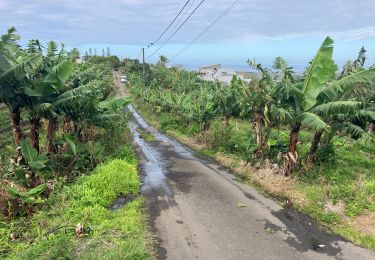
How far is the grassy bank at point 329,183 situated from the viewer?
28.7 ft

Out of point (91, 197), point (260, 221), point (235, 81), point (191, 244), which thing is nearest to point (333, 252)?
point (260, 221)

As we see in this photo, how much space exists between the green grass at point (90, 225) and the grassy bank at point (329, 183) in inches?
160

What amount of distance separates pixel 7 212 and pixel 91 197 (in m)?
2.00

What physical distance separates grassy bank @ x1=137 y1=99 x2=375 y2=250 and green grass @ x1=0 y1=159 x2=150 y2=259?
4.06 m

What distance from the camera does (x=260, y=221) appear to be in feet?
29.2

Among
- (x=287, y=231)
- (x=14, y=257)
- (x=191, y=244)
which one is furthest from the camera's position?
(x=287, y=231)

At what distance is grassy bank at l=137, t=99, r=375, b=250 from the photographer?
345 inches

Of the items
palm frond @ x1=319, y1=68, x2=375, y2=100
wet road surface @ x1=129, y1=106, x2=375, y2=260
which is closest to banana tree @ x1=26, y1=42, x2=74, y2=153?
wet road surface @ x1=129, y1=106, x2=375, y2=260

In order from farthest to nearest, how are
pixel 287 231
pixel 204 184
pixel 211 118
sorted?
pixel 211 118, pixel 204 184, pixel 287 231

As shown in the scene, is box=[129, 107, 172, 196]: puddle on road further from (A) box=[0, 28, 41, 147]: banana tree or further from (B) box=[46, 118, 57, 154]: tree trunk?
(A) box=[0, 28, 41, 147]: banana tree

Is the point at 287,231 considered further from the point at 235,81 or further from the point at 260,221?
the point at 235,81

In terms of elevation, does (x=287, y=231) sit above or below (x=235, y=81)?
below

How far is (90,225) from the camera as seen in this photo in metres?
8.10

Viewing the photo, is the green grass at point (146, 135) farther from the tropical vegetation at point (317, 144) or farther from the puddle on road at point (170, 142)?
the tropical vegetation at point (317, 144)
